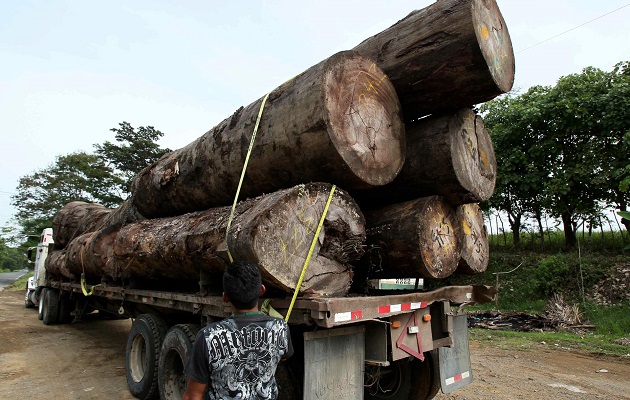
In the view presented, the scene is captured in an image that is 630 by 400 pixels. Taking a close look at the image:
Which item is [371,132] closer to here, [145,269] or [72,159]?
[145,269]

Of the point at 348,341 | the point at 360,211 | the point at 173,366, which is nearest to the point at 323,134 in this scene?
the point at 360,211

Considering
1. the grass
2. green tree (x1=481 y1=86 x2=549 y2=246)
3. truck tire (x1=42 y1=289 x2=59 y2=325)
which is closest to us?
the grass

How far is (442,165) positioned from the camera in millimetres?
3596

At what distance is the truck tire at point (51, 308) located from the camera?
989 cm

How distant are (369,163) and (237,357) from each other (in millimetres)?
1765

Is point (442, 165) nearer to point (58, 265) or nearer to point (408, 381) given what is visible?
point (408, 381)

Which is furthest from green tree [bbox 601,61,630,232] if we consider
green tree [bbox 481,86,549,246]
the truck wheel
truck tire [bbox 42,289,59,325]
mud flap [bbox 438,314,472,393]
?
truck tire [bbox 42,289,59,325]

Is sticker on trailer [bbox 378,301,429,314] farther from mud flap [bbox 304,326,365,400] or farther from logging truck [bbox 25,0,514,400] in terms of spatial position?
mud flap [bbox 304,326,365,400]

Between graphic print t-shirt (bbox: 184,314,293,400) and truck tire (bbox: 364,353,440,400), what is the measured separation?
188cm

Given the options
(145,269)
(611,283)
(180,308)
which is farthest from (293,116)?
(611,283)

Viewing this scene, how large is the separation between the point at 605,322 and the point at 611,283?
5.42 feet

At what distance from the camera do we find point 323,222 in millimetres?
3141

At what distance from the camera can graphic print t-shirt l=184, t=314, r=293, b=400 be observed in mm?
2117

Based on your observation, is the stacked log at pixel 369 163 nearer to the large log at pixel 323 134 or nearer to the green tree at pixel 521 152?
the large log at pixel 323 134
